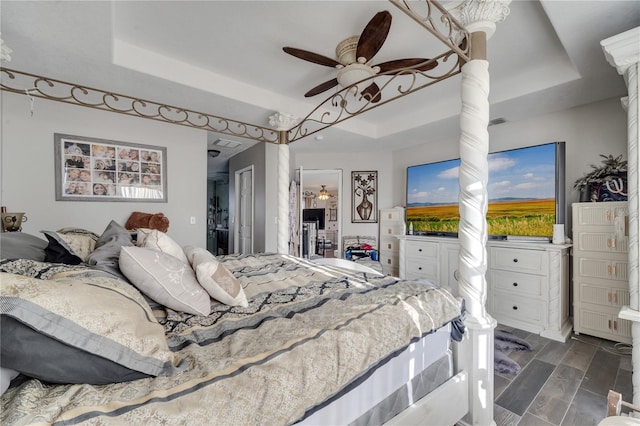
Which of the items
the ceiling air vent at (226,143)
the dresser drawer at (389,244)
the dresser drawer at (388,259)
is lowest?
the dresser drawer at (388,259)

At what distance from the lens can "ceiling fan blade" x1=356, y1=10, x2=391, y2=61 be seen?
5.06 ft

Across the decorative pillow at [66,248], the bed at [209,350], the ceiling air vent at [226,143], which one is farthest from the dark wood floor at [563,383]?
the ceiling air vent at [226,143]

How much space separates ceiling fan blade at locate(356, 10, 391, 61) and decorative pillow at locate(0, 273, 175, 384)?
180 centimetres

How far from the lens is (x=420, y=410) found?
45.3 inches

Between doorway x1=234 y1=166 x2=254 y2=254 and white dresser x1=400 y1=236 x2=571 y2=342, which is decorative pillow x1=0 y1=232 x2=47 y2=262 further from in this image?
doorway x1=234 y1=166 x2=254 y2=254

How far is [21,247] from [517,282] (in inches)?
153

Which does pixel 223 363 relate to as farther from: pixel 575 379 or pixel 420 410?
pixel 575 379

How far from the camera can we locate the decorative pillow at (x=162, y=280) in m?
1.08

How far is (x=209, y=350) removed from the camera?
33.7 inches

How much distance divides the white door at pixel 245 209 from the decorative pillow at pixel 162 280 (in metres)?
3.50

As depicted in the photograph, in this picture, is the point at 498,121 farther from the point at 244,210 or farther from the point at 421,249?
the point at 244,210

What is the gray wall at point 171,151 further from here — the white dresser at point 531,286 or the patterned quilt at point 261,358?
the patterned quilt at point 261,358

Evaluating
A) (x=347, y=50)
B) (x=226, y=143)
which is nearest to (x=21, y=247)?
(x=347, y=50)

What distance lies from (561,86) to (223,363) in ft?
11.4
